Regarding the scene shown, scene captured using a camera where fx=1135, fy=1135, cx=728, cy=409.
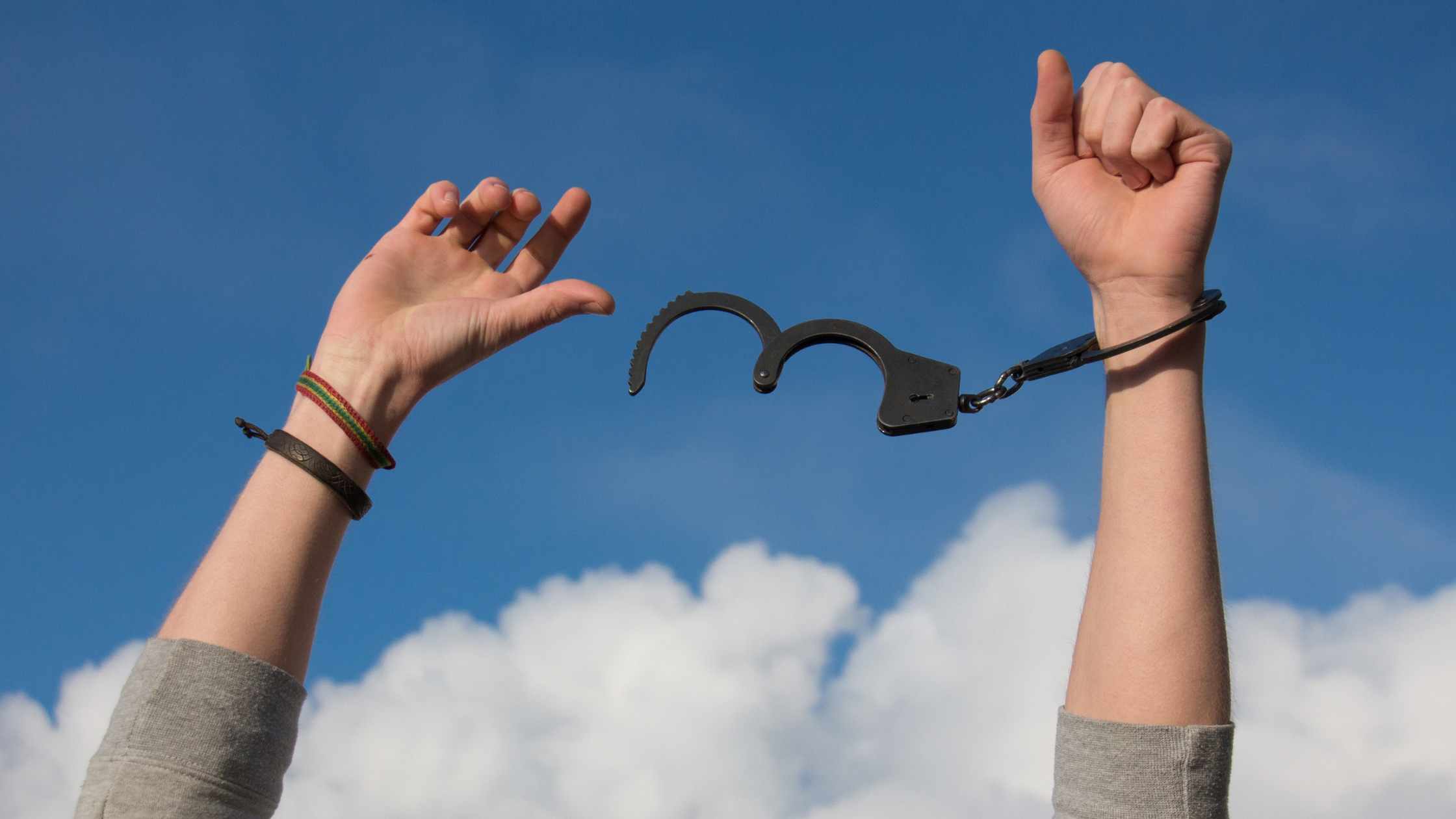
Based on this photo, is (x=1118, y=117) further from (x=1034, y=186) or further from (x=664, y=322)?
(x=664, y=322)

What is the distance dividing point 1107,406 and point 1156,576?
0.46 metres

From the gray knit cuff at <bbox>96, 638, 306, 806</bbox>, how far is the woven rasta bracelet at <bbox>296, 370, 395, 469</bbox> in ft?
2.05

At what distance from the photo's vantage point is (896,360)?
2.78 m

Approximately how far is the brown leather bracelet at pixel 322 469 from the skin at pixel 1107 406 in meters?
0.02

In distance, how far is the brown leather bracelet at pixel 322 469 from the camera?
8.60 ft

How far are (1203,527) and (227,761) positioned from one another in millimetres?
1986

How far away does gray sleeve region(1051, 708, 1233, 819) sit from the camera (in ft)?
6.90

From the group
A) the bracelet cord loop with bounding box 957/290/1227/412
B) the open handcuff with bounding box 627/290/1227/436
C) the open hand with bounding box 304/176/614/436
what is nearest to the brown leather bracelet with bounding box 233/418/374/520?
the open hand with bounding box 304/176/614/436

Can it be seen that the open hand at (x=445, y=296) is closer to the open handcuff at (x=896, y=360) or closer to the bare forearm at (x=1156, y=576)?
the open handcuff at (x=896, y=360)

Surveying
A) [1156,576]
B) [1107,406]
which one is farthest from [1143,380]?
[1156,576]

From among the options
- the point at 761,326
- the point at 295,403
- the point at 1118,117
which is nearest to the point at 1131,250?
the point at 1118,117

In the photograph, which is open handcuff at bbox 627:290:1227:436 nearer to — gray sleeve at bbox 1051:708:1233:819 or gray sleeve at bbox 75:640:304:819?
gray sleeve at bbox 1051:708:1233:819

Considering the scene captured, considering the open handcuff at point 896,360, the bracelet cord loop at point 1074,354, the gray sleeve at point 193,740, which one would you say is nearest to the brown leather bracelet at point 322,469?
the gray sleeve at point 193,740

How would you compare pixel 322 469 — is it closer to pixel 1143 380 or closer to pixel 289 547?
pixel 289 547
